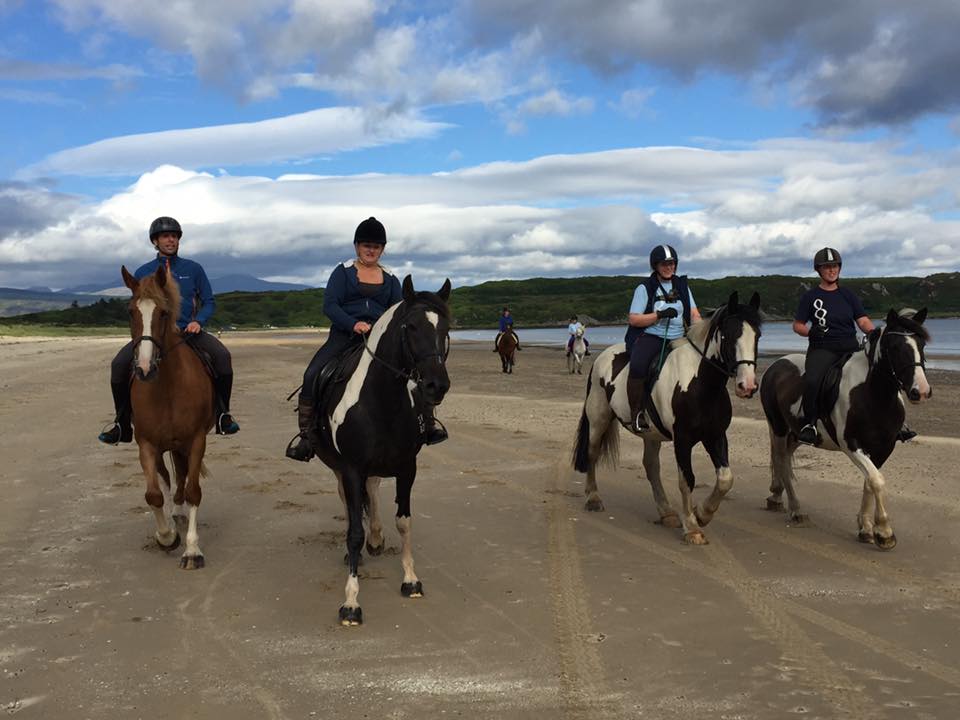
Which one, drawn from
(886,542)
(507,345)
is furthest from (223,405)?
(507,345)

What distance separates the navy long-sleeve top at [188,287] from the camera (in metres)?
8.35

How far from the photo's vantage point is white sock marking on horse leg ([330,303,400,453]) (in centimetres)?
669

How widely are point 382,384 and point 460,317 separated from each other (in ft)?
539

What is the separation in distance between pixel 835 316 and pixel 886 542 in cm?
246

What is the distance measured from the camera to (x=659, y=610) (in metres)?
6.30

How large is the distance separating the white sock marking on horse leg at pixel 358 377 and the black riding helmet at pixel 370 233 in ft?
3.19

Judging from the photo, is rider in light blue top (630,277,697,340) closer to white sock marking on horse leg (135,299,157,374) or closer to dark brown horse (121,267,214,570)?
dark brown horse (121,267,214,570)

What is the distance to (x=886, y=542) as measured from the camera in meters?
7.98

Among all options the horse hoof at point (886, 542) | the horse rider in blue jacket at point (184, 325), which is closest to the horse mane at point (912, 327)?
the horse hoof at point (886, 542)

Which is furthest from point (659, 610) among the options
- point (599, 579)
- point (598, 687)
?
point (598, 687)

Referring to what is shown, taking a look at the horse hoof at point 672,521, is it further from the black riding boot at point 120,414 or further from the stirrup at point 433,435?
the black riding boot at point 120,414

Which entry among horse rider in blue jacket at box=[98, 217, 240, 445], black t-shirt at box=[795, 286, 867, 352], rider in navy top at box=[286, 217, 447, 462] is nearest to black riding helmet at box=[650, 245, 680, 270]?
black t-shirt at box=[795, 286, 867, 352]

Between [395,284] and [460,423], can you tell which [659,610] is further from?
[460,423]

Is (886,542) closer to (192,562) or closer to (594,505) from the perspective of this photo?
(594,505)
